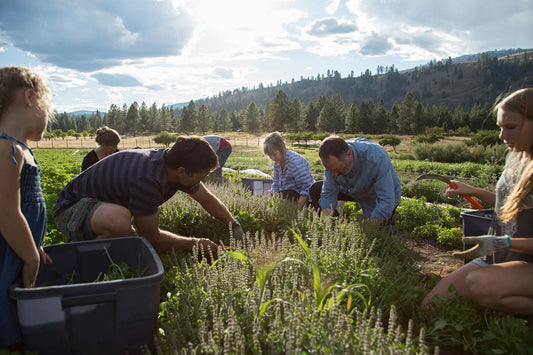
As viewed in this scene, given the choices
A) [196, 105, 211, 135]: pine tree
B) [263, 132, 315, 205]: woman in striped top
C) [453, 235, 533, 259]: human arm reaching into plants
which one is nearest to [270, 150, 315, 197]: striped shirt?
[263, 132, 315, 205]: woman in striped top

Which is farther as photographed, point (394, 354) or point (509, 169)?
point (509, 169)

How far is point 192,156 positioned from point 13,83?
3.65ft

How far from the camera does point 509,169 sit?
7.93 ft

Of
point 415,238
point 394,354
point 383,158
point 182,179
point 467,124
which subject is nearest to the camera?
point 394,354

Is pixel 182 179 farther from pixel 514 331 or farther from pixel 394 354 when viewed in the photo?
pixel 514 331

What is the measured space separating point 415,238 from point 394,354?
12.2 ft

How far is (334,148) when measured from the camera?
11.5ft

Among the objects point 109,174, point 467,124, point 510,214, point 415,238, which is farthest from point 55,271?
point 467,124

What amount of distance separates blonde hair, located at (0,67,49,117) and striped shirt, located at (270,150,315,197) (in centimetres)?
374

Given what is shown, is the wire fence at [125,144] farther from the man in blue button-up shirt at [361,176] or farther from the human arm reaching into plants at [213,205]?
the human arm reaching into plants at [213,205]

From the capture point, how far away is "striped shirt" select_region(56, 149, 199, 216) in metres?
2.56

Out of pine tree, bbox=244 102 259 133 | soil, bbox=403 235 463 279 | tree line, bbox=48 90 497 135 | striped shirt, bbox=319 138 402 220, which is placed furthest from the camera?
pine tree, bbox=244 102 259 133

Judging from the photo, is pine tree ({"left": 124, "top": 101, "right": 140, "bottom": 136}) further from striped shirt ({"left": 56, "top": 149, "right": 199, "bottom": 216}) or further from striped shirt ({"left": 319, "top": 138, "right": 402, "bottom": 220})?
striped shirt ({"left": 56, "top": 149, "right": 199, "bottom": 216})

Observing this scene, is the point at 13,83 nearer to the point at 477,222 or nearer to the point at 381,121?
the point at 477,222
